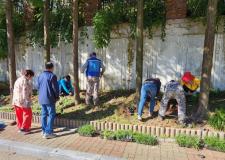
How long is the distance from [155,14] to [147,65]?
1.70 meters

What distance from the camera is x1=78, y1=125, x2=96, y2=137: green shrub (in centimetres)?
728

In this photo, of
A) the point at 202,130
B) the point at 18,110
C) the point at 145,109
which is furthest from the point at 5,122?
the point at 202,130

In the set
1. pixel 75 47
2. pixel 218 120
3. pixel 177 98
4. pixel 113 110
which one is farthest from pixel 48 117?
pixel 218 120

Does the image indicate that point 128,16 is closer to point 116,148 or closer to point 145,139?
point 145,139

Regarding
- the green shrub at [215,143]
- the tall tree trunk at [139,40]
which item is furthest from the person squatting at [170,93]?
the green shrub at [215,143]

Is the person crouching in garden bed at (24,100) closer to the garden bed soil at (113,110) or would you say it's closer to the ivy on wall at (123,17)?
the garden bed soil at (113,110)

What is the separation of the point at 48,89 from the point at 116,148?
2195mm

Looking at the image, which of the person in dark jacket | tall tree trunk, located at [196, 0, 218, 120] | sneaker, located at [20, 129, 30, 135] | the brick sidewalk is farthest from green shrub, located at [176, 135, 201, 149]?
sneaker, located at [20, 129, 30, 135]

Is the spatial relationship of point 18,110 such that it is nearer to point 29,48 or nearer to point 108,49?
point 108,49

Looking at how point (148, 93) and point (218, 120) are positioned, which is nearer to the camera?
point (218, 120)

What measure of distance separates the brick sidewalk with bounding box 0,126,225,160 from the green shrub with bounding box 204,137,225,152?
0.11m

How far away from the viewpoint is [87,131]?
7.29 m

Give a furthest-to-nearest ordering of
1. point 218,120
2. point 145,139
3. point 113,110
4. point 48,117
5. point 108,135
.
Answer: point 113,110 < point 48,117 < point 108,135 < point 218,120 < point 145,139

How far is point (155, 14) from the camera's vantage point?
988 centimetres
